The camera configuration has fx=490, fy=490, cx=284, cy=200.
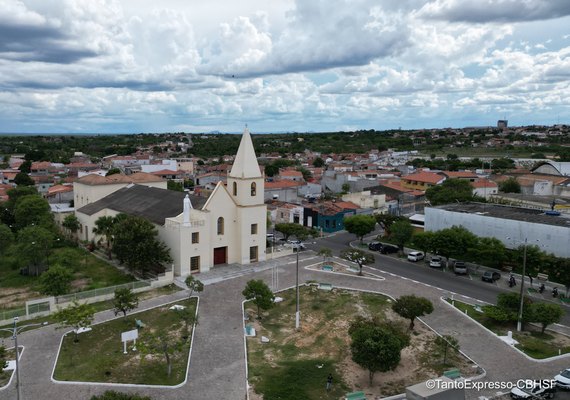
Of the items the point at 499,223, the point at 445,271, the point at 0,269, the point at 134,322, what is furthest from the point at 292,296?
the point at 0,269

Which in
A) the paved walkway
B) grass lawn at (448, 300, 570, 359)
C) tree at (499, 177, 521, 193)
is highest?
tree at (499, 177, 521, 193)

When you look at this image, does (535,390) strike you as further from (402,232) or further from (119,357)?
(402,232)

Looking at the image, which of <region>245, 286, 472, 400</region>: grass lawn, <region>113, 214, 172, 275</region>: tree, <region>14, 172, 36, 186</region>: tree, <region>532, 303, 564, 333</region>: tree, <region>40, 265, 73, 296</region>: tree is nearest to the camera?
<region>245, 286, 472, 400</region>: grass lawn

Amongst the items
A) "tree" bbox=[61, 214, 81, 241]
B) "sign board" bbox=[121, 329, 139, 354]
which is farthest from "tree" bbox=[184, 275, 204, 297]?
"tree" bbox=[61, 214, 81, 241]

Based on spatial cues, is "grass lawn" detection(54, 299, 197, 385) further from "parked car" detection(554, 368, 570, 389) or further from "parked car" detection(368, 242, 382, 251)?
"parked car" detection(368, 242, 382, 251)

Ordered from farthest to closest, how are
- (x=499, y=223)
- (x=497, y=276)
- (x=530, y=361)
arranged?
(x=499, y=223) → (x=497, y=276) → (x=530, y=361)

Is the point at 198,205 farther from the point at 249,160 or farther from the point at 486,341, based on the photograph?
the point at 486,341

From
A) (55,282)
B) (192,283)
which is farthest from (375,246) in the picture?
(55,282)
